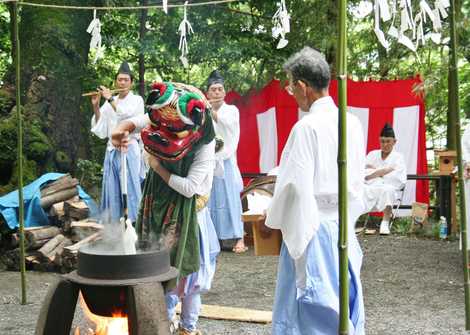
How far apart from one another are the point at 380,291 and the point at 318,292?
3.15 meters

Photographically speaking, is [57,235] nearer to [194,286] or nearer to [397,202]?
[194,286]

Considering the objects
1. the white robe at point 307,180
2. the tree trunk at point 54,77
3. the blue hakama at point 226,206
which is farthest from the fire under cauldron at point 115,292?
the tree trunk at point 54,77

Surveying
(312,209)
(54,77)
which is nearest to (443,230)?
(54,77)

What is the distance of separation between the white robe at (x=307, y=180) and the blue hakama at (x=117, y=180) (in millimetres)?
4780

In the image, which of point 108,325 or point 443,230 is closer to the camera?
point 108,325

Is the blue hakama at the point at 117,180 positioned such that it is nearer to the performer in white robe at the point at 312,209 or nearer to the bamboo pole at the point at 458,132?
the bamboo pole at the point at 458,132

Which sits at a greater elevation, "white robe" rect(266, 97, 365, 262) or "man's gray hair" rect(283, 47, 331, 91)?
"man's gray hair" rect(283, 47, 331, 91)

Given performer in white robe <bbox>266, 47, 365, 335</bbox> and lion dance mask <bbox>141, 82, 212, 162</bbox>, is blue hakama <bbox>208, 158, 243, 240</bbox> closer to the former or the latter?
lion dance mask <bbox>141, 82, 212, 162</bbox>

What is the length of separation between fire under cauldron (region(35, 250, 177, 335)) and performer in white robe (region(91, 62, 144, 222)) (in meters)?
4.42

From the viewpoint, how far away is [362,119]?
1026cm

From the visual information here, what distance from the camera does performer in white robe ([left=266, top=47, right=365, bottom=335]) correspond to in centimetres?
315

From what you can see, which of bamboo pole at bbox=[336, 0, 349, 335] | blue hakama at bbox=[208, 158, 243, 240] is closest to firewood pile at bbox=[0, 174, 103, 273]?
blue hakama at bbox=[208, 158, 243, 240]

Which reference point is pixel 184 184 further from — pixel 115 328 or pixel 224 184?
pixel 224 184

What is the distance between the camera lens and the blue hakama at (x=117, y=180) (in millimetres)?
7871
